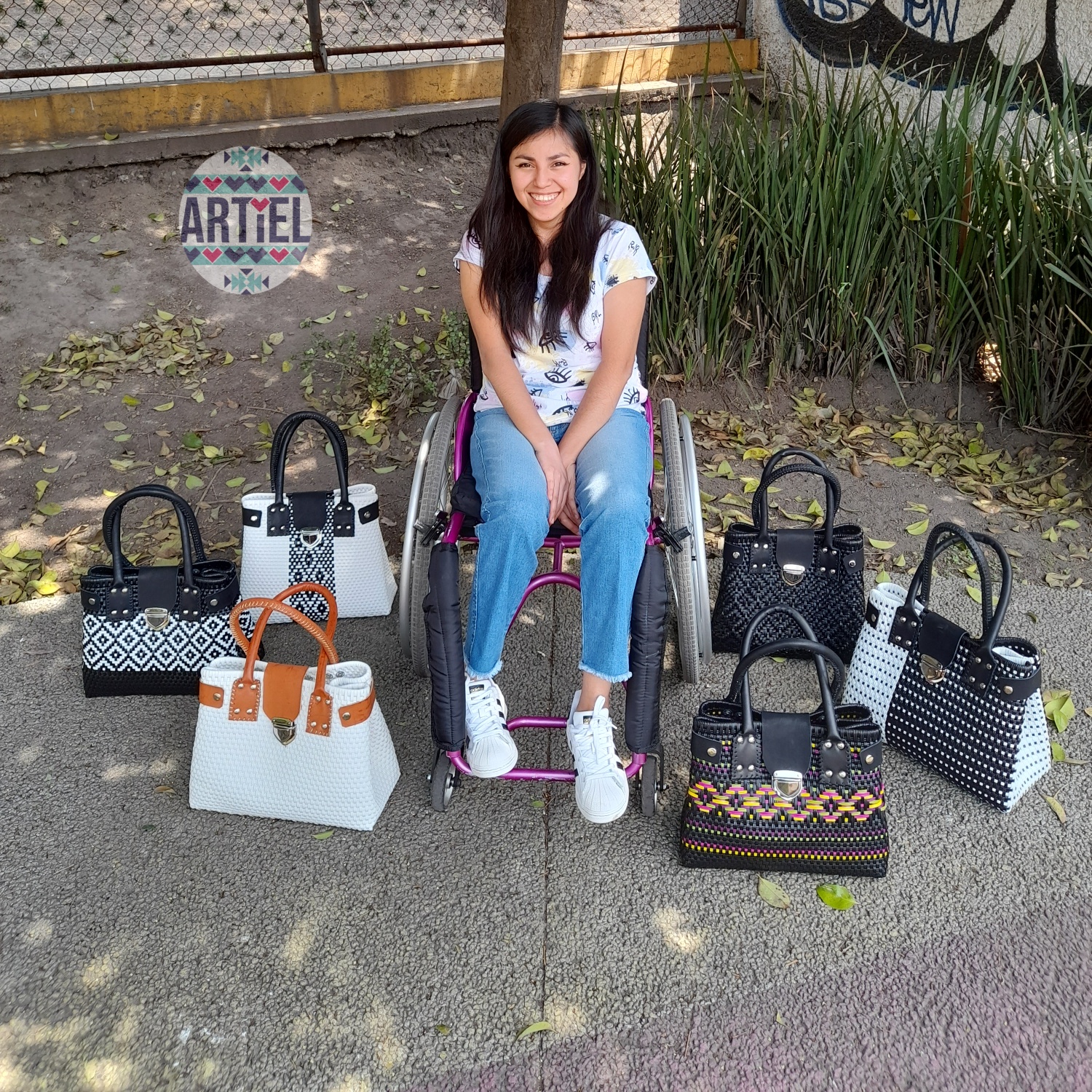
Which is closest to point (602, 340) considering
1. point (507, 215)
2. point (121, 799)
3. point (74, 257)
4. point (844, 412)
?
point (507, 215)

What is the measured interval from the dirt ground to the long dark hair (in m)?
1.21

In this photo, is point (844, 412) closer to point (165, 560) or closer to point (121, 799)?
point (165, 560)

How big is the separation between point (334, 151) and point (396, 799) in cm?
481

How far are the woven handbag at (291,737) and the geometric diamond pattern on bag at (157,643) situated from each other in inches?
13.3

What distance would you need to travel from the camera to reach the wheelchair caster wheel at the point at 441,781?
2355 millimetres

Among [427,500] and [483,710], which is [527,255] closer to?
[427,500]

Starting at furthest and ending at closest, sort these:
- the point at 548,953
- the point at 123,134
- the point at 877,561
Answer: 1. the point at 123,134
2. the point at 877,561
3. the point at 548,953

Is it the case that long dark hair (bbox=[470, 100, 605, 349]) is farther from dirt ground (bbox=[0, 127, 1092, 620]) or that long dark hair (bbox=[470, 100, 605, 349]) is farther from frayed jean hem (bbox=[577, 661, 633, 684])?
dirt ground (bbox=[0, 127, 1092, 620])

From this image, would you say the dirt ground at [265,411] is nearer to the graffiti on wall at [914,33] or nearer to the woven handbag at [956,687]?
the woven handbag at [956,687]

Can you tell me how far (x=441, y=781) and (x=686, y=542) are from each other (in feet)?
2.72

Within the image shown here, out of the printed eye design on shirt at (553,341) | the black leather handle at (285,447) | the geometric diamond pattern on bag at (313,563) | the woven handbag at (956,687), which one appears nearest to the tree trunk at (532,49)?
the printed eye design on shirt at (553,341)

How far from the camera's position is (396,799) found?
7.98 feet

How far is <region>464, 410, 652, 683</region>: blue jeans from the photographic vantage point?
221 cm

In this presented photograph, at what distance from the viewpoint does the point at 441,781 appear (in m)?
2.35
